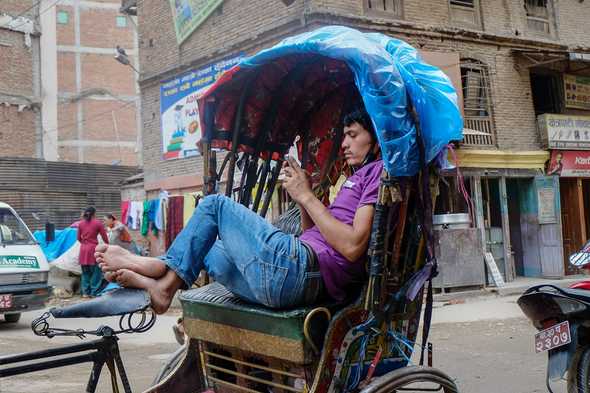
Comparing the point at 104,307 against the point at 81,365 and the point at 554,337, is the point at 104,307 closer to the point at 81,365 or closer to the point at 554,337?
the point at 554,337

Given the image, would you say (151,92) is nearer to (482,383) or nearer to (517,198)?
(517,198)

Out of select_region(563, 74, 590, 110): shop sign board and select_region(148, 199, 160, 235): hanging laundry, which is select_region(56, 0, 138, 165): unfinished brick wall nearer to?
select_region(148, 199, 160, 235): hanging laundry

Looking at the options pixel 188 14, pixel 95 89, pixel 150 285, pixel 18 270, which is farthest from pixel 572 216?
pixel 95 89

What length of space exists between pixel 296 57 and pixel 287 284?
1.63 metres

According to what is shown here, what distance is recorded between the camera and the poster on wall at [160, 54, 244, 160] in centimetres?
1469

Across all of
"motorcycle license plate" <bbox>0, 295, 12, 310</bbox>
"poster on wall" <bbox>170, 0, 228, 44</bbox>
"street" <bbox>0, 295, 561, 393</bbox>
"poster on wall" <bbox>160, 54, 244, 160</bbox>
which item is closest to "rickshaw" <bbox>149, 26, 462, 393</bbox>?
"street" <bbox>0, 295, 561, 393</bbox>

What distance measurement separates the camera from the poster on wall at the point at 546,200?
15.1 meters

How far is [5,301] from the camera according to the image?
886cm

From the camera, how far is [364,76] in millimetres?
2934

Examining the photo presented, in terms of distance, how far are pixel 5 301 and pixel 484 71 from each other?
1138cm

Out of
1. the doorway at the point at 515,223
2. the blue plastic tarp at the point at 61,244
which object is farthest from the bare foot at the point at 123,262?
the doorway at the point at 515,223

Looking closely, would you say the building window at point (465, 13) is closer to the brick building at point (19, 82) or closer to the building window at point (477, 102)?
the building window at point (477, 102)

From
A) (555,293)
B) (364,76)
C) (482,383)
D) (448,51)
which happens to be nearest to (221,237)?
(364,76)

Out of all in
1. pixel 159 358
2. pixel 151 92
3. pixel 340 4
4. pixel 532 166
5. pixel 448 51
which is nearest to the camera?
pixel 159 358
